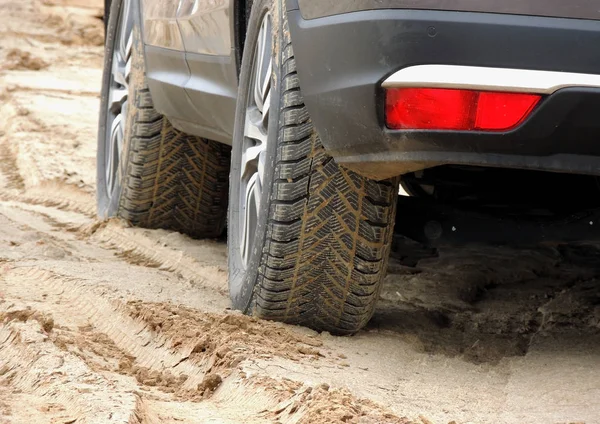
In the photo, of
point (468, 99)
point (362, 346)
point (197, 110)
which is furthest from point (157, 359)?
point (197, 110)

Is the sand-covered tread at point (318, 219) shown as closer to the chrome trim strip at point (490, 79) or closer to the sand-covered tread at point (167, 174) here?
the chrome trim strip at point (490, 79)

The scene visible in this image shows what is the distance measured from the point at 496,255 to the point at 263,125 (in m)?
1.62

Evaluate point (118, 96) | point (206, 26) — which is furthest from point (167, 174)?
point (206, 26)

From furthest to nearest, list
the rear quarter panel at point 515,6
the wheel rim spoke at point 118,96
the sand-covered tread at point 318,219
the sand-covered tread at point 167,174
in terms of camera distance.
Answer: the wheel rim spoke at point 118,96 < the sand-covered tread at point 167,174 < the sand-covered tread at point 318,219 < the rear quarter panel at point 515,6

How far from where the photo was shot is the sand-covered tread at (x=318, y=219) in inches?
117

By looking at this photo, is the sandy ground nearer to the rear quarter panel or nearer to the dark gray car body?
the dark gray car body

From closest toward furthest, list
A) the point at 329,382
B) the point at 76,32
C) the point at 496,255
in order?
the point at 329,382
the point at 496,255
the point at 76,32

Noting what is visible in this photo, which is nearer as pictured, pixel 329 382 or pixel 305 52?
pixel 329 382

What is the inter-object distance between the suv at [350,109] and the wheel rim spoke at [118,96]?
548 mm

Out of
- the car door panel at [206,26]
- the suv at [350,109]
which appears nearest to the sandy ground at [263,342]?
the suv at [350,109]

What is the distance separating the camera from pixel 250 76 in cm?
348

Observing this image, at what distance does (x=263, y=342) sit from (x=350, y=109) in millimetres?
700

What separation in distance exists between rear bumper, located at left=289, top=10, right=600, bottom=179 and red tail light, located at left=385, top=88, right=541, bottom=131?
0.02 meters

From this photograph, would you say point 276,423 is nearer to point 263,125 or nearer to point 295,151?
point 295,151
